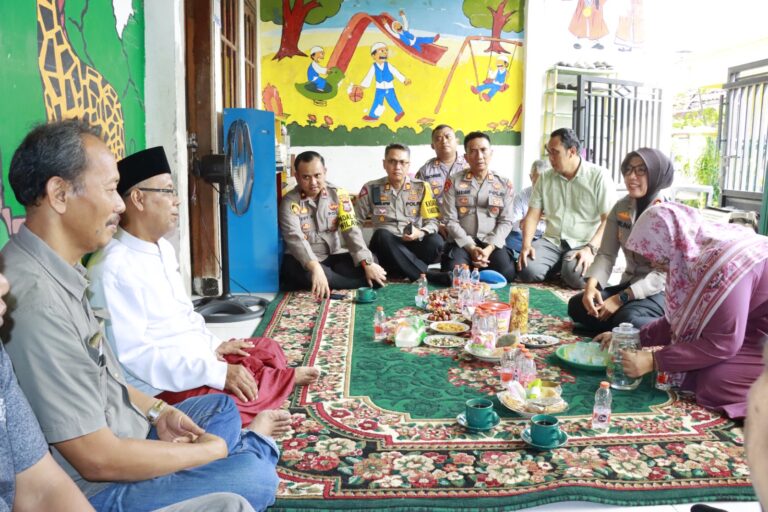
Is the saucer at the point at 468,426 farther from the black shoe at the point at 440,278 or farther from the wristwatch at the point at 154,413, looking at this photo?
the black shoe at the point at 440,278

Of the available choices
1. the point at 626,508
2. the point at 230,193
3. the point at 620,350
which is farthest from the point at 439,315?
the point at 626,508

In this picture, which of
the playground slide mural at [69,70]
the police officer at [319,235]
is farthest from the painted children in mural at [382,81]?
the playground slide mural at [69,70]

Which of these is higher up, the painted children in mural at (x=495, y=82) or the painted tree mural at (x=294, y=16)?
the painted tree mural at (x=294, y=16)

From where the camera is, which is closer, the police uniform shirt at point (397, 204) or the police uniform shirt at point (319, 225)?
the police uniform shirt at point (319, 225)

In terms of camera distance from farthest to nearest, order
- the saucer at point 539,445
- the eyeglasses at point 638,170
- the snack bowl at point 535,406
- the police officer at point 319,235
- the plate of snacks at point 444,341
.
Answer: the police officer at point 319,235 → the eyeglasses at point 638,170 → the plate of snacks at point 444,341 → the snack bowl at point 535,406 → the saucer at point 539,445

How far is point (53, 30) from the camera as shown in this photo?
2211 millimetres

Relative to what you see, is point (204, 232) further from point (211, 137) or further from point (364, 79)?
point (364, 79)

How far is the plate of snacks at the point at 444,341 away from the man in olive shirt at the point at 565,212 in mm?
1786

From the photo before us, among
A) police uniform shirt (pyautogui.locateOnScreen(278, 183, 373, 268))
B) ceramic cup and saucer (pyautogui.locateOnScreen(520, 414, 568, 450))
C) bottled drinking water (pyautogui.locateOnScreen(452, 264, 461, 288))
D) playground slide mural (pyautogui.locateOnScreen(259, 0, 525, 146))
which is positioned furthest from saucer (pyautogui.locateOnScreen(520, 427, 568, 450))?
playground slide mural (pyautogui.locateOnScreen(259, 0, 525, 146))

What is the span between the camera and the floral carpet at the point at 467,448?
70.1 inches

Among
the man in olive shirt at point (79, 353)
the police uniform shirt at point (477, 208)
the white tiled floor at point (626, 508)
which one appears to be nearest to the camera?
the man in olive shirt at point (79, 353)

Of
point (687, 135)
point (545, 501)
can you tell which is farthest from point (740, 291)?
point (687, 135)

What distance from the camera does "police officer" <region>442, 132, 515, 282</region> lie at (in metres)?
4.96

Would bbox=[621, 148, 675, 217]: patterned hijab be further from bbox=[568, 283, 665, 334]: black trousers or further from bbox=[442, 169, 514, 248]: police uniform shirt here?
bbox=[442, 169, 514, 248]: police uniform shirt
